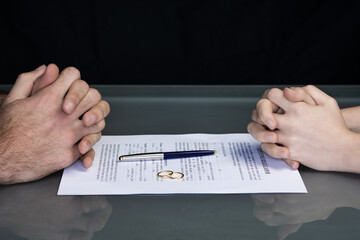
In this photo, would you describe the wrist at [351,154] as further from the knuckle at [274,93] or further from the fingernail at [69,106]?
the fingernail at [69,106]

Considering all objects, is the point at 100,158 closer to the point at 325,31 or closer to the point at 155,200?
the point at 155,200

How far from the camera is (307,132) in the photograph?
1.00 metres

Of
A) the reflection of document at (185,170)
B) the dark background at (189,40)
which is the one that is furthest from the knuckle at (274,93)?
the dark background at (189,40)

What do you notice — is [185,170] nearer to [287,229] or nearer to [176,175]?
[176,175]

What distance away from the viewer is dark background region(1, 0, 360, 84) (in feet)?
6.27

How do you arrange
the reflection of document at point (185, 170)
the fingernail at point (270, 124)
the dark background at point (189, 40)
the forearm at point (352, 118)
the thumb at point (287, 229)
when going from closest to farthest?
1. the thumb at point (287, 229)
2. the reflection of document at point (185, 170)
3. the fingernail at point (270, 124)
4. the forearm at point (352, 118)
5. the dark background at point (189, 40)

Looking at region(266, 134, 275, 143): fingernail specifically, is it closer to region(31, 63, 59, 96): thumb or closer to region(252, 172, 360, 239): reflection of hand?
region(252, 172, 360, 239): reflection of hand

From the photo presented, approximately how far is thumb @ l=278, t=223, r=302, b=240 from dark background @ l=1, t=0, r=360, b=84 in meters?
1.24

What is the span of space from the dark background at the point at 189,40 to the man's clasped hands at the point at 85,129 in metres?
0.91

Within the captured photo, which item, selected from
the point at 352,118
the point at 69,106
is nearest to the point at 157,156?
the point at 69,106

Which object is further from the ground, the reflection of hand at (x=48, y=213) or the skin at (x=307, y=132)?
the skin at (x=307, y=132)

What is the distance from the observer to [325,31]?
194cm

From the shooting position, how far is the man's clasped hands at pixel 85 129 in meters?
0.97

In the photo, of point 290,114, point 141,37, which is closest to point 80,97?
point 290,114
